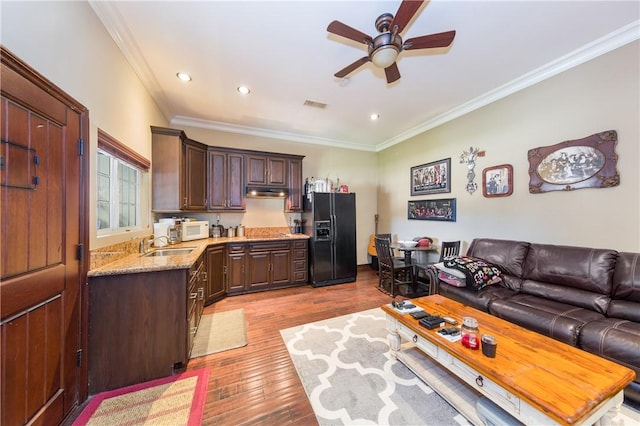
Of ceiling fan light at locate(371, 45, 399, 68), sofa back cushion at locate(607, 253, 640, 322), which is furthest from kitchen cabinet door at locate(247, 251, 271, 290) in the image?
sofa back cushion at locate(607, 253, 640, 322)

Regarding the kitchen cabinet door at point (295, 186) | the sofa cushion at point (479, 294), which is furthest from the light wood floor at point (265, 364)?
the kitchen cabinet door at point (295, 186)

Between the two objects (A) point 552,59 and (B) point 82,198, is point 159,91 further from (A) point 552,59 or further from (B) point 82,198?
(A) point 552,59

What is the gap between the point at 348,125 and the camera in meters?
4.35

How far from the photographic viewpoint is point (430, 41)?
5.95 feet

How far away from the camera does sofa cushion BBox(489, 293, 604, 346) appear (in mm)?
1815

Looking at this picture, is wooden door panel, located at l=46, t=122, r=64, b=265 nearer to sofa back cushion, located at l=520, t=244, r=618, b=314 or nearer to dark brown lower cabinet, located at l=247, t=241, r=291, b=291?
dark brown lower cabinet, located at l=247, t=241, r=291, b=291

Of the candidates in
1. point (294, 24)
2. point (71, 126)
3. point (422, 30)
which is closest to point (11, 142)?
point (71, 126)

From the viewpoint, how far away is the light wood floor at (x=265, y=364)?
157cm

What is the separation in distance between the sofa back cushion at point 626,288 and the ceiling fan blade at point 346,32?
2966 mm

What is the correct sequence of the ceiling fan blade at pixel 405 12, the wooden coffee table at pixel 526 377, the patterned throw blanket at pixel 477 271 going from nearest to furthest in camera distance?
the wooden coffee table at pixel 526 377 < the ceiling fan blade at pixel 405 12 < the patterned throw blanket at pixel 477 271

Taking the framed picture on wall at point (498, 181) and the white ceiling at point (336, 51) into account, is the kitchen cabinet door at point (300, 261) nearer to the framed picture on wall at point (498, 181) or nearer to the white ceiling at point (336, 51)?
the white ceiling at point (336, 51)

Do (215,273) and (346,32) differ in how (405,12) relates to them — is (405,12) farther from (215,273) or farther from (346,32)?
(215,273)

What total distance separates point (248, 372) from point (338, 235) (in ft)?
9.11

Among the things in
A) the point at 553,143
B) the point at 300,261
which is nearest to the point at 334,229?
the point at 300,261
